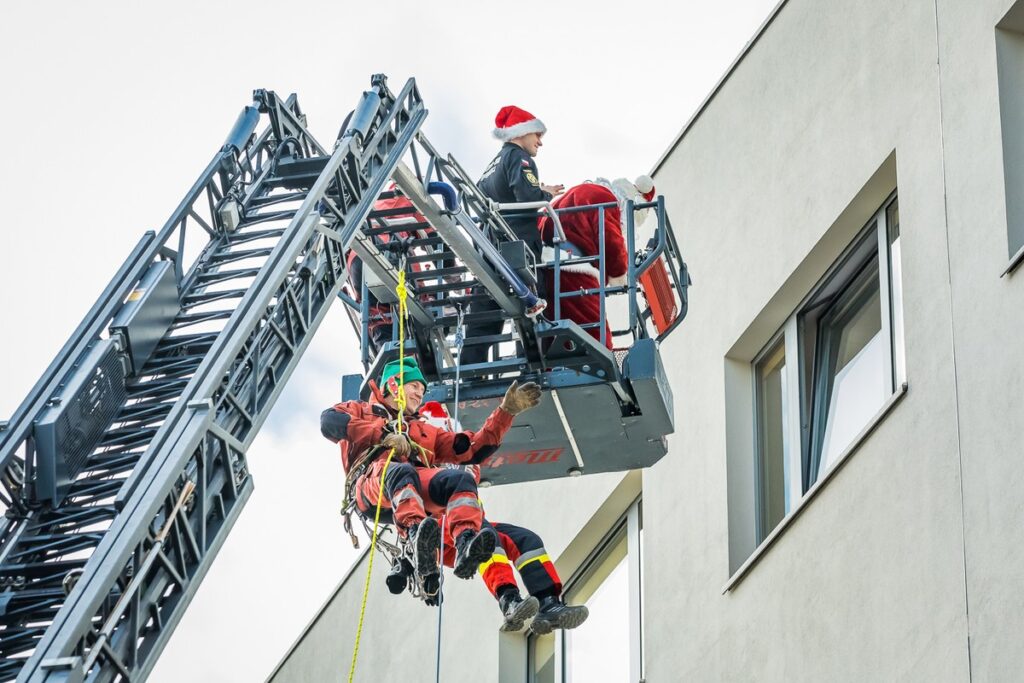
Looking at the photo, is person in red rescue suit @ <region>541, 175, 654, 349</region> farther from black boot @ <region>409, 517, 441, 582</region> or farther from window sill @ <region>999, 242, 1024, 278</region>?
window sill @ <region>999, 242, 1024, 278</region>

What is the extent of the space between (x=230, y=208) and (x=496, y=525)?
268 cm

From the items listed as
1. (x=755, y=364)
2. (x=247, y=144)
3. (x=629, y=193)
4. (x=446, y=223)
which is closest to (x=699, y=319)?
(x=755, y=364)

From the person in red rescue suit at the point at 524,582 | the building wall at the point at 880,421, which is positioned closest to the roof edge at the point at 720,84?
the building wall at the point at 880,421

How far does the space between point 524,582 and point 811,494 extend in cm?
196

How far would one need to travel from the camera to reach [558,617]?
1288cm

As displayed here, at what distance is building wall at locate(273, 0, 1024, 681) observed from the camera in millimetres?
11812

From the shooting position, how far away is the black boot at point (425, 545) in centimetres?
1246

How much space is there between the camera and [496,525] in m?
13.4

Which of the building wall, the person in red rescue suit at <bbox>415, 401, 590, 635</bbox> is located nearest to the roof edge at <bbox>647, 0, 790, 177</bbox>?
the building wall

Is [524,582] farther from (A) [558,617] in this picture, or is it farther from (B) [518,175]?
(B) [518,175]

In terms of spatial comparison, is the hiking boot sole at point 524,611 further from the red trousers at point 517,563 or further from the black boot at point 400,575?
the black boot at point 400,575

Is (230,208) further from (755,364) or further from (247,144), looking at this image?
(755,364)

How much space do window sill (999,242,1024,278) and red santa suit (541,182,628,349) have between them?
3.16 metres

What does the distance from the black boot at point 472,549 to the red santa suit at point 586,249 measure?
2113 mm
